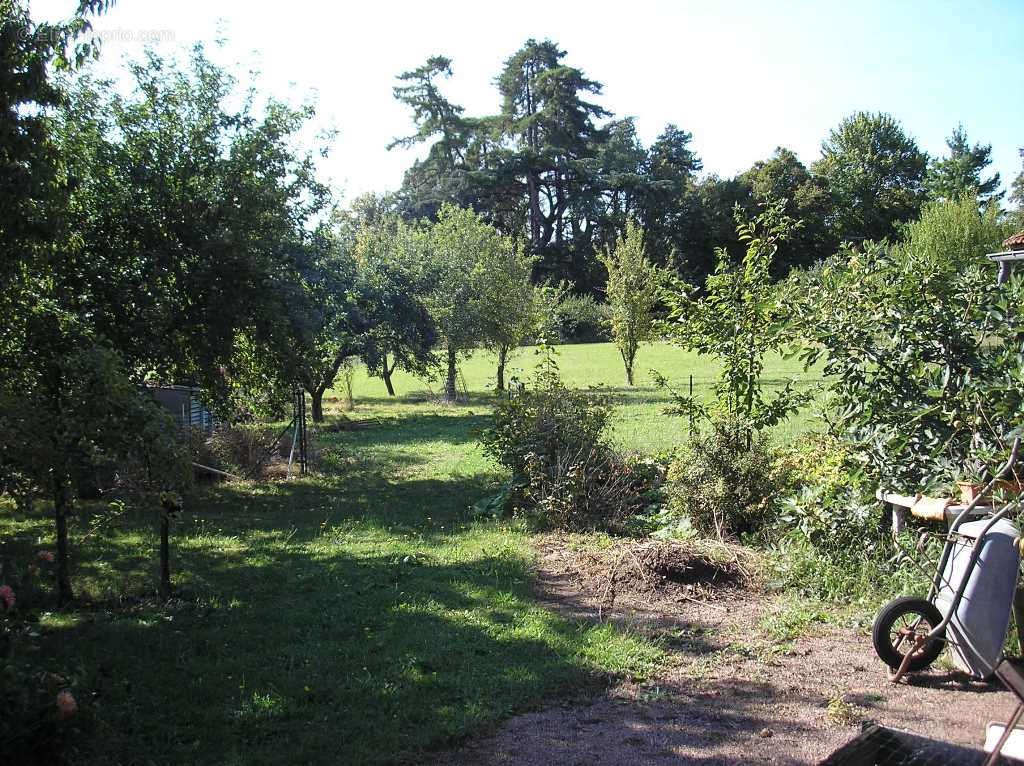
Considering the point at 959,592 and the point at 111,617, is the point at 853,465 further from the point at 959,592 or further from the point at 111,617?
the point at 111,617

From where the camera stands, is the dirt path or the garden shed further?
the garden shed

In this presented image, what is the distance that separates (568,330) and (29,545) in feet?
137

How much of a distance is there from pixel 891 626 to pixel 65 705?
4296mm

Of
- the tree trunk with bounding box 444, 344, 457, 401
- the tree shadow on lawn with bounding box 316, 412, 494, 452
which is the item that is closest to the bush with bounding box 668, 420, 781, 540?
the tree shadow on lawn with bounding box 316, 412, 494, 452

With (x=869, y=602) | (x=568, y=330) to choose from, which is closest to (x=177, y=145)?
(x=869, y=602)

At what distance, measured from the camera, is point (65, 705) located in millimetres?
3268

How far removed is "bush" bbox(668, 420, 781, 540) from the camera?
7414 mm

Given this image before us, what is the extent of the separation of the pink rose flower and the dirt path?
65.9 inches

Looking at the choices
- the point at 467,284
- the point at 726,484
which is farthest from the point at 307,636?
the point at 467,284

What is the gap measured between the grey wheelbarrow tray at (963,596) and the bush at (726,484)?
277cm

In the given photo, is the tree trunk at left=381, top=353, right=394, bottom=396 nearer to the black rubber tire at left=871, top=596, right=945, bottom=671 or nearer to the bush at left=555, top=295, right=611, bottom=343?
the bush at left=555, top=295, right=611, bottom=343

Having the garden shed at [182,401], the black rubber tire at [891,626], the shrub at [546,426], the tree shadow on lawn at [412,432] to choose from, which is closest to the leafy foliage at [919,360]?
the black rubber tire at [891,626]

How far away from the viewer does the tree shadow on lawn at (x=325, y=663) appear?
4.03m

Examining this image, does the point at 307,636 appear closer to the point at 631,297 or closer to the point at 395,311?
the point at 395,311
